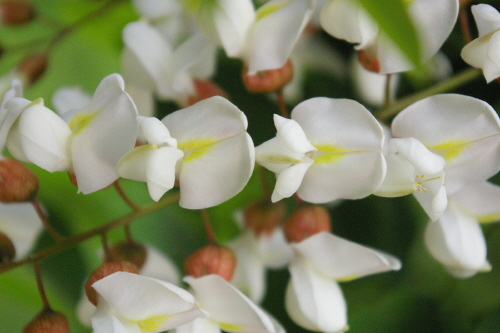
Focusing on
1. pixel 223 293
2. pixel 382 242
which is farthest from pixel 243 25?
pixel 382 242

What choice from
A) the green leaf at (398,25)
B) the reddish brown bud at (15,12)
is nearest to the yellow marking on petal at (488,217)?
the green leaf at (398,25)

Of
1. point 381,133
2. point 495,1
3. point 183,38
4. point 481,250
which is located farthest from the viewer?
point 183,38

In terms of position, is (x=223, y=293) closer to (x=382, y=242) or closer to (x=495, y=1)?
(x=382, y=242)

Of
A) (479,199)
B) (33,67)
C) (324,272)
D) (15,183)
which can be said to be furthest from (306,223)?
(33,67)

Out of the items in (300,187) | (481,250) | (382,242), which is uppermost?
(300,187)

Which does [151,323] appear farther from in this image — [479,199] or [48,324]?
[479,199]

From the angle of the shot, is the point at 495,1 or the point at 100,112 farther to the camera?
the point at 495,1

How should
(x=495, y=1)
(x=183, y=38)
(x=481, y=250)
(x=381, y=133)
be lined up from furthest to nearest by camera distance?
(x=183, y=38), (x=495, y=1), (x=481, y=250), (x=381, y=133)
